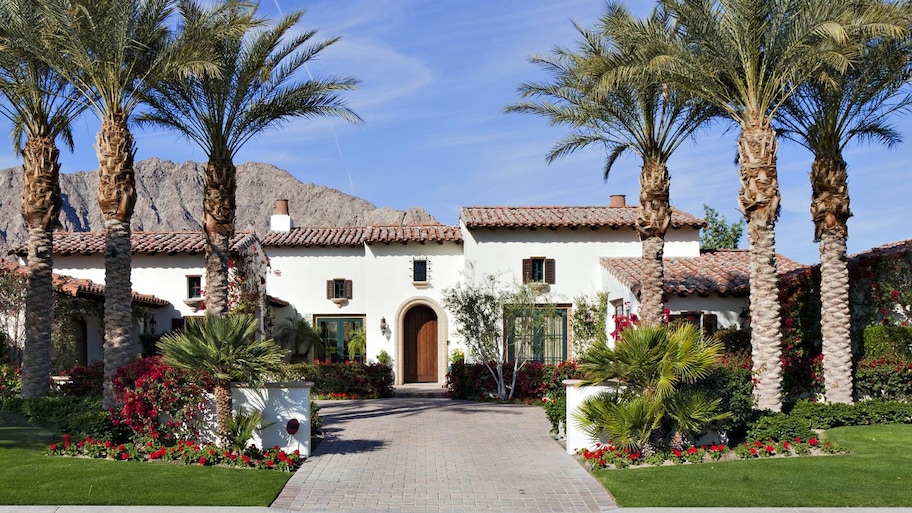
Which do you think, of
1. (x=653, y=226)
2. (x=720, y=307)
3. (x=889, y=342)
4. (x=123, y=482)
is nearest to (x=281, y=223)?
(x=720, y=307)

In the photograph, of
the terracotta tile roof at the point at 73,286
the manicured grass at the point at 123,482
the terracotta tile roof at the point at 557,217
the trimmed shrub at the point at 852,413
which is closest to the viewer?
the manicured grass at the point at 123,482

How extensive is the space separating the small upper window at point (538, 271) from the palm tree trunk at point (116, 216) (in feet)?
45.7

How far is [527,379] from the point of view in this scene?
2166 centimetres

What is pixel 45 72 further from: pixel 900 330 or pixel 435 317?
pixel 900 330

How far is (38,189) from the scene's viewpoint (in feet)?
51.2

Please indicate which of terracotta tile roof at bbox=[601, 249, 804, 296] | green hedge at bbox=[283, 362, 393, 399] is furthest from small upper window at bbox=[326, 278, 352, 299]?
terracotta tile roof at bbox=[601, 249, 804, 296]

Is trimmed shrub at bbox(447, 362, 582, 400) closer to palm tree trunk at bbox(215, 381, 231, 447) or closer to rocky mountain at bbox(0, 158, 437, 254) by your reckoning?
palm tree trunk at bbox(215, 381, 231, 447)

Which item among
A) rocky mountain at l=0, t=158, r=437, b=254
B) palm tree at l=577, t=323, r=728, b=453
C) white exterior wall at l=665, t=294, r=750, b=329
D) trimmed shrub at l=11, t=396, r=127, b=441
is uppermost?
rocky mountain at l=0, t=158, r=437, b=254

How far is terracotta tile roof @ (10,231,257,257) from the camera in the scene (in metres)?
24.4

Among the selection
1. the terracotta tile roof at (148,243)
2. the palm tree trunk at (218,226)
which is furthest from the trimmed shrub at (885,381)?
the terracotta tile roof at (148,243)

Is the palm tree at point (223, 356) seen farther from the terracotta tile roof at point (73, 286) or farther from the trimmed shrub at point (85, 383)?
the terracotta tile roof at point (73, 286)

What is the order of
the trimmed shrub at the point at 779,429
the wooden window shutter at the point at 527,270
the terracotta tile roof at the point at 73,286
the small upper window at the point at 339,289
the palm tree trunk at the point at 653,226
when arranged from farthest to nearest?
the small upper window at the point at 339,289 → the wooden window shutter at the point at 527,270 → the terracotta tile roof at the point at 73,286 → the palm tree trunk at the point at 653,226 → the trimmed shrub at the point at 779,429

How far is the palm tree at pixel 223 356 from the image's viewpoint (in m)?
11.8

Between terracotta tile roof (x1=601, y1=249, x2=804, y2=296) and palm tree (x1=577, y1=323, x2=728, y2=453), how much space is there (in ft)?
27.9
